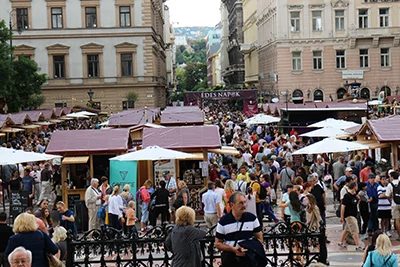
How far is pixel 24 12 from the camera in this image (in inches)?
2822

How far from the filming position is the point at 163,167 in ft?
72.7

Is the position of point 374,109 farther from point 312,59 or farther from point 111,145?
point 111,145

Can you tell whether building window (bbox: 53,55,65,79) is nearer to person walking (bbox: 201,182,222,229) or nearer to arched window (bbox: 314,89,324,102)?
arched window (bbox: 314,89,324,102)

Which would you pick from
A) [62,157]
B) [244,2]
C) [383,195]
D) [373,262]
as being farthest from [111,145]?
[244,2]

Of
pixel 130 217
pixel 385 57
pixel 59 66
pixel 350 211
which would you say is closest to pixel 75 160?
pixel 130 217

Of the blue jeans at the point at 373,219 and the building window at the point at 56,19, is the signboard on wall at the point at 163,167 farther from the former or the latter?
the building window at the point at 56,19

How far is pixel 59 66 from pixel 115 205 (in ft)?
184

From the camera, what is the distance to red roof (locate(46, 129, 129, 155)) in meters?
22.1

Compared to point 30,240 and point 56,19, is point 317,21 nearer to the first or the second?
point 56,19

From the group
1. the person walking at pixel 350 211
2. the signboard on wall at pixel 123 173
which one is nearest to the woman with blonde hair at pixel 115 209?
the signboard on wall at pixel 123 173

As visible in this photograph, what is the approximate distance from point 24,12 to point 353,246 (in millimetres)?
59329

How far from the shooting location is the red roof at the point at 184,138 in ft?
73.1

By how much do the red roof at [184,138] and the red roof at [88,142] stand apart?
803mm

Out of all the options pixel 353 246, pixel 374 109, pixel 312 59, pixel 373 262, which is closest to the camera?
pixel 373 262
